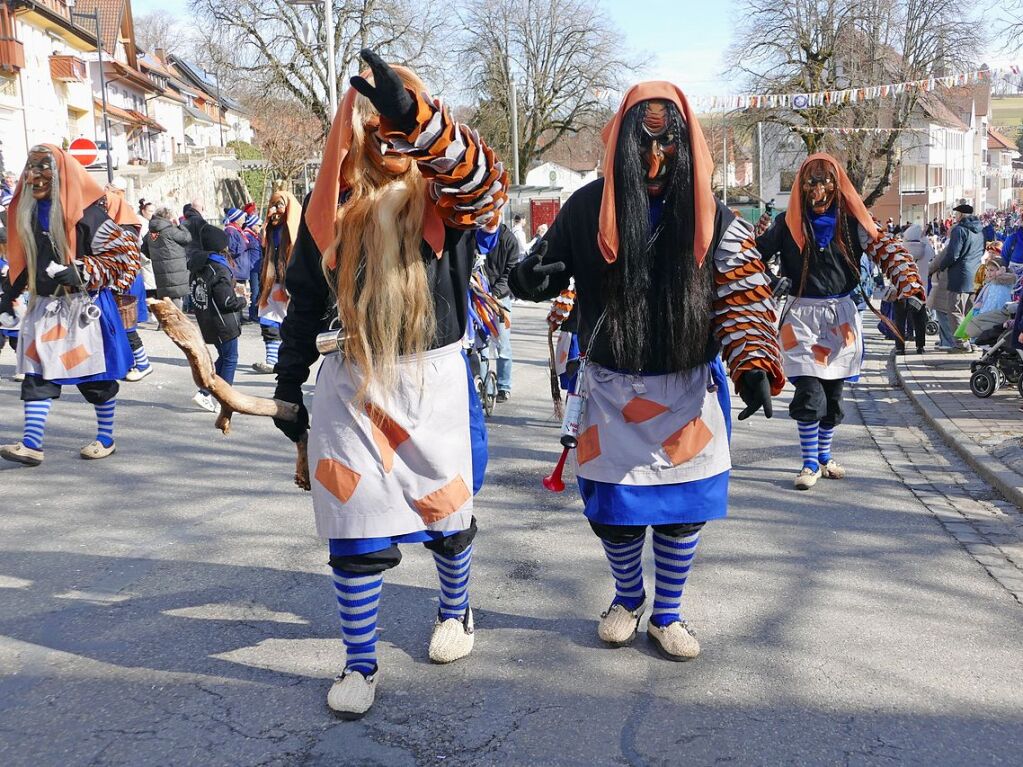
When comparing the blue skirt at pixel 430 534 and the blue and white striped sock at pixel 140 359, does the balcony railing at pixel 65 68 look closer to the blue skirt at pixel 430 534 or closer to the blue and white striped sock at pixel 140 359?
the blue and white striped sock at pixel 140 359

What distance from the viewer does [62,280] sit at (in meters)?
6.50

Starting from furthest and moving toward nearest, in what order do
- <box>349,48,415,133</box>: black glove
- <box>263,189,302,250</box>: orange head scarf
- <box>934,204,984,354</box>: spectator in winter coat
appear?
<box>934,204,984,354</box>: spectator in winter coat → <box>263,189,302,250</box>: orange head scarf → <box>349,48,415,133</box>: black glove

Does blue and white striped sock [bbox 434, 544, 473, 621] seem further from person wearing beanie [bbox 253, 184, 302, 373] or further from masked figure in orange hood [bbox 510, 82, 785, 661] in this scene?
person wearing beanie [bbox 253, 184, 302, 373]

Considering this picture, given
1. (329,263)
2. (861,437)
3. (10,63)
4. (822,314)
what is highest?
(10,63)

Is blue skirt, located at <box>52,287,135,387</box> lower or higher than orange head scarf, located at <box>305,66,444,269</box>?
lower

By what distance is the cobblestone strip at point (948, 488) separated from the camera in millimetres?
5219

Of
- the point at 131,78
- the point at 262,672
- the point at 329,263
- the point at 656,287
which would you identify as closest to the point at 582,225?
the point at 656,287

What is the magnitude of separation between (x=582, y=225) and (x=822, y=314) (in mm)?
3186

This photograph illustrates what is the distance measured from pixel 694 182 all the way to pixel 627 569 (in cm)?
144

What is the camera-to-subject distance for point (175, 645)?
3.96 metres

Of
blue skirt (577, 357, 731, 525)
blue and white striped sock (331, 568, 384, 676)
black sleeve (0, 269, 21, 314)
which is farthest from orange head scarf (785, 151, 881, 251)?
black sleeve (0, 269, 21, 314)

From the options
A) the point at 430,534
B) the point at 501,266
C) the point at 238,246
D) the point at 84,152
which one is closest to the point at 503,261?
the point at 501,266

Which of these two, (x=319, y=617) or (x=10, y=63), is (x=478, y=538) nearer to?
(x=319, y=617)

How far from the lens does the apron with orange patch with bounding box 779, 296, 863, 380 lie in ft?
20.8
